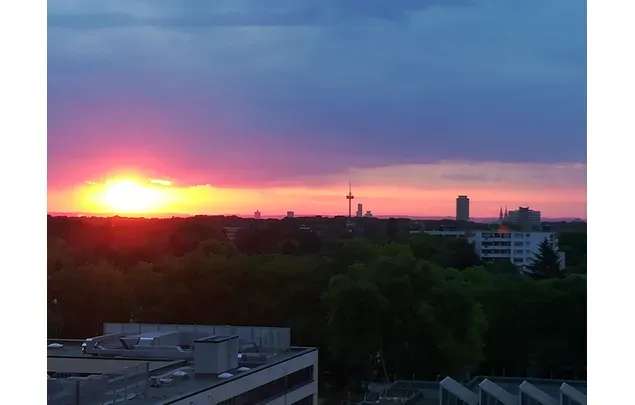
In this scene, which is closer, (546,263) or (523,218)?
(523,218)

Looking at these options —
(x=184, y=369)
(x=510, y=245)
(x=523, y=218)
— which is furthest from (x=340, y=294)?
(x=523, y=218)

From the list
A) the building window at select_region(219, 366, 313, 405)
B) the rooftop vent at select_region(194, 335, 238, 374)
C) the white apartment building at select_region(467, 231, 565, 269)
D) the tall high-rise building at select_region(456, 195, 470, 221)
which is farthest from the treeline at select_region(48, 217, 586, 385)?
the tall high-rise building at select_region(456, 195, 470, 221)

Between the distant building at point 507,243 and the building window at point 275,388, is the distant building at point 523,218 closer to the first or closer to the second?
the distant building at point 507,243

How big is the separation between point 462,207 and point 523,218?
30 cm

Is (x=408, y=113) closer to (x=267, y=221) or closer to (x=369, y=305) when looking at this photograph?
(x=267, y=221)

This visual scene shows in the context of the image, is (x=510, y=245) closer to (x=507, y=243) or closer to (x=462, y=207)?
(x=507, y=243)

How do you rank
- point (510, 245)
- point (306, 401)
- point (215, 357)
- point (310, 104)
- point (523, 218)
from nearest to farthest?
point (310, 104) < point (523, 218) < point (215, 357) < point (306, 401) < point (510, 245)

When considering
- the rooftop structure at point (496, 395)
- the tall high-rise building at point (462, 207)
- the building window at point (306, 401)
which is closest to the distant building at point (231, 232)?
the building window at point (306, 401)

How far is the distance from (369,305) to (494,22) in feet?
13.3

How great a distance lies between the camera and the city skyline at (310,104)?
106 inches

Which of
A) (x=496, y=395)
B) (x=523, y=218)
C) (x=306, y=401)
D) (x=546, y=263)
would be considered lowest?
(x=306, y=401)

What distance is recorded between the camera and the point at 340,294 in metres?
6.46

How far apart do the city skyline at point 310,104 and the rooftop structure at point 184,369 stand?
2.76ft

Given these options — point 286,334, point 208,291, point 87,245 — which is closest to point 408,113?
point 286,334
